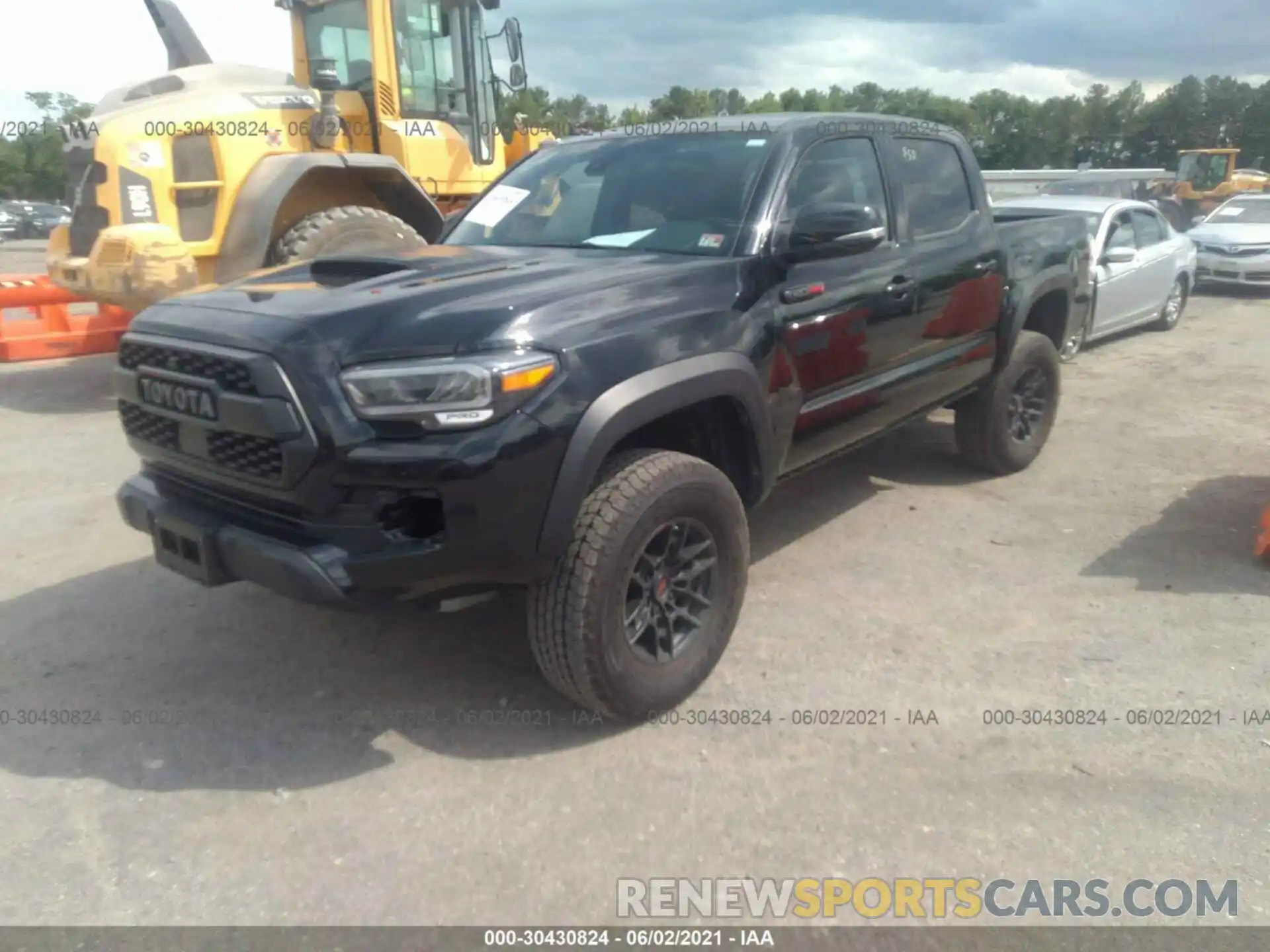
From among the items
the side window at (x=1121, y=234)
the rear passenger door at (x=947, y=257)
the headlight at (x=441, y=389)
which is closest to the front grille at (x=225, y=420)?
the headlight at (x=441, y=389)

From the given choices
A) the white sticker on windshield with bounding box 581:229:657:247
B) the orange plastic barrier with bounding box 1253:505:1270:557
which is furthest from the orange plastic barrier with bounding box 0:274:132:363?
the orange plastic barrier with bounding box 1253:505:1270:557

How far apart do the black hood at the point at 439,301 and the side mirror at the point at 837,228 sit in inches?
12.5

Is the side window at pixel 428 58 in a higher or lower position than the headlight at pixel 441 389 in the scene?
higher

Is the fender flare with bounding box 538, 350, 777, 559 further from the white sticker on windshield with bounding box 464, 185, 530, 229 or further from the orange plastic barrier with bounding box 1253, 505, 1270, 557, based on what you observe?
the orange plastic barrier with bounding box 1253, 505, 1270, 557

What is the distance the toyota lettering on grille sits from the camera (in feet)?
10.1

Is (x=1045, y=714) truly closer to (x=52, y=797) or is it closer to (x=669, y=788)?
(x=669, y=788)

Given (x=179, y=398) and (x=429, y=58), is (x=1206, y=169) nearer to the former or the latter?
(x=429, y=58)

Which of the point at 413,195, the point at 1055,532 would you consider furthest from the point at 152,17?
the point at 1055,532

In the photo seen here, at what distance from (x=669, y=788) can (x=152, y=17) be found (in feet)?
29.9

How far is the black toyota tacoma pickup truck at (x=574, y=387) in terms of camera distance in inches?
112

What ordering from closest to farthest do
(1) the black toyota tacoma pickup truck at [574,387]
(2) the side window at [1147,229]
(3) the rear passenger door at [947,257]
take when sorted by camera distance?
(1) the black toyota tacoma pickup truck at [574,387], (3) the rear passenger door at [947,257], (2) the side window at [1147,229]

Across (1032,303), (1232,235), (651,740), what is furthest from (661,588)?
(1232,235)

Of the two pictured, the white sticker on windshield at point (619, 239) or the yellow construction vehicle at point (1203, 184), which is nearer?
the white sticker on windshield at point (619, 239)

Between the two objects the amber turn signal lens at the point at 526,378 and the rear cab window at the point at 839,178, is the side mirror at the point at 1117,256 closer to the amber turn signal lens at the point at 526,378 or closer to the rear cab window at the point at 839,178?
the rear cab window at the point at 839,178
